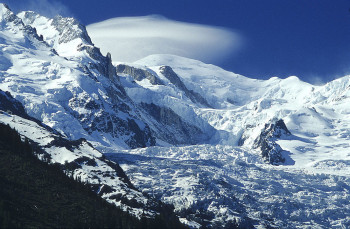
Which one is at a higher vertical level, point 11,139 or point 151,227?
point 11,139

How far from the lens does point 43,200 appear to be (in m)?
118

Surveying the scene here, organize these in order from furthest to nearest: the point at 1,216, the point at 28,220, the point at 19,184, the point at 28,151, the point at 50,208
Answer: the point at 28,151
the point at 19,184
the point at 50,208
the point at 28,220
the point at 1,216

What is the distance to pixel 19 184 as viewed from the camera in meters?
122

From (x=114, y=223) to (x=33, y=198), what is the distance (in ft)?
50.1

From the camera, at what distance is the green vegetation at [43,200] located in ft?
343

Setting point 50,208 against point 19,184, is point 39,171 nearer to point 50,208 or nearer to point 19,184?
point 19,184

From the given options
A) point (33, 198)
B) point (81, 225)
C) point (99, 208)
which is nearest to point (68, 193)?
point (99, 208)

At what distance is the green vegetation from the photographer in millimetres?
104500

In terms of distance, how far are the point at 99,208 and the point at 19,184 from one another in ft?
60.2

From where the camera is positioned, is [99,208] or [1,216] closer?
[1,216]

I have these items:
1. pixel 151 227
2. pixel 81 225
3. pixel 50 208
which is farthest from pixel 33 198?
pixel 151 227

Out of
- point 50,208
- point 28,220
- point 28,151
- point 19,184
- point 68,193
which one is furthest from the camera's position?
point 28,151

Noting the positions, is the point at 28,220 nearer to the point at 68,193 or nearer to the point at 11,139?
the point at 68,193

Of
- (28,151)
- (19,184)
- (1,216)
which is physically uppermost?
(28,151)
